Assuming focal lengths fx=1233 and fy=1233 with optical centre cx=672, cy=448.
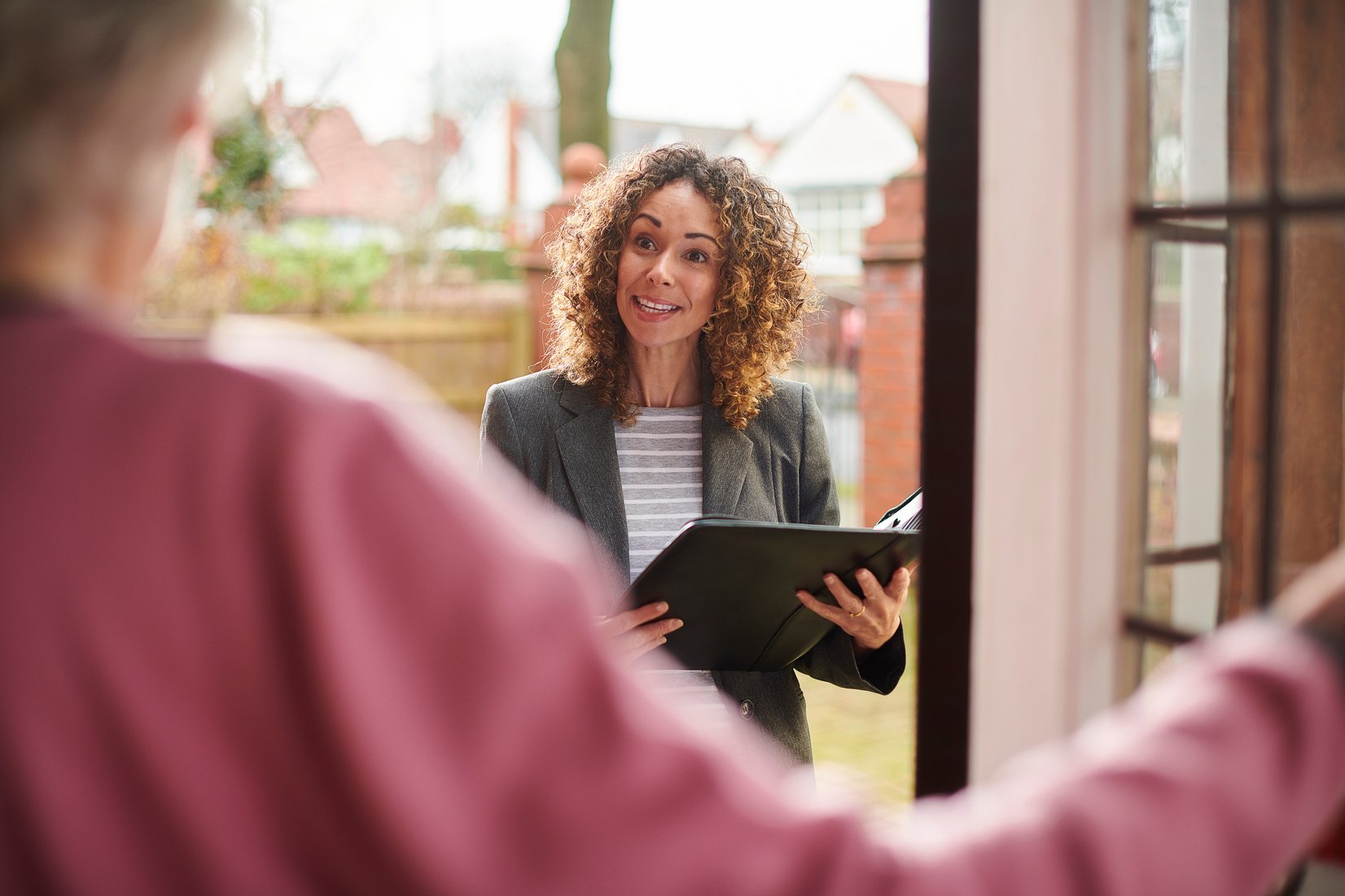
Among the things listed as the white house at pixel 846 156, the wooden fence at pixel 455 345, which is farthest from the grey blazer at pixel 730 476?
the white house at pixel 846 156

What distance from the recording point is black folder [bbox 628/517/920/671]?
165 centimetres

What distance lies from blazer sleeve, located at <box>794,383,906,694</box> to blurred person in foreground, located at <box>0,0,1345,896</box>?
1.60m

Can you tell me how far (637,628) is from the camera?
1.83m

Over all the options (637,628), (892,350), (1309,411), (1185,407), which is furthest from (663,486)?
(892,350)

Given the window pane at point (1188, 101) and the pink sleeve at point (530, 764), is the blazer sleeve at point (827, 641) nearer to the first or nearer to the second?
the window pane at point (1188, 101)

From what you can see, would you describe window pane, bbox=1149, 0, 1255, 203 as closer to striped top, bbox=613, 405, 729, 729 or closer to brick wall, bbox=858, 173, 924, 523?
striped top, bbox=613, 405, 729, 729

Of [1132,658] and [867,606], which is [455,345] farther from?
[1132,658]

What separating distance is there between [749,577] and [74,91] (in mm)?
1305

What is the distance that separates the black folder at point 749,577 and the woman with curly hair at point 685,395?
0.14 metres

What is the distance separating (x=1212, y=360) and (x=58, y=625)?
978 mm

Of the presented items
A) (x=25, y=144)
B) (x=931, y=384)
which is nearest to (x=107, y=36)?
(x=25, y=144)

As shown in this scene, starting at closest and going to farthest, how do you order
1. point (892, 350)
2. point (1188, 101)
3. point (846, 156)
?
point (1188, 101) < point (892, 350) < point (846, 156)

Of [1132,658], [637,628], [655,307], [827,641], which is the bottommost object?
[827,641]

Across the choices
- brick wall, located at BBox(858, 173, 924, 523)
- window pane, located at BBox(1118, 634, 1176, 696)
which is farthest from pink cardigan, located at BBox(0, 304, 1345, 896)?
brick wall, located at BBox(858, 173, 924, 523)
